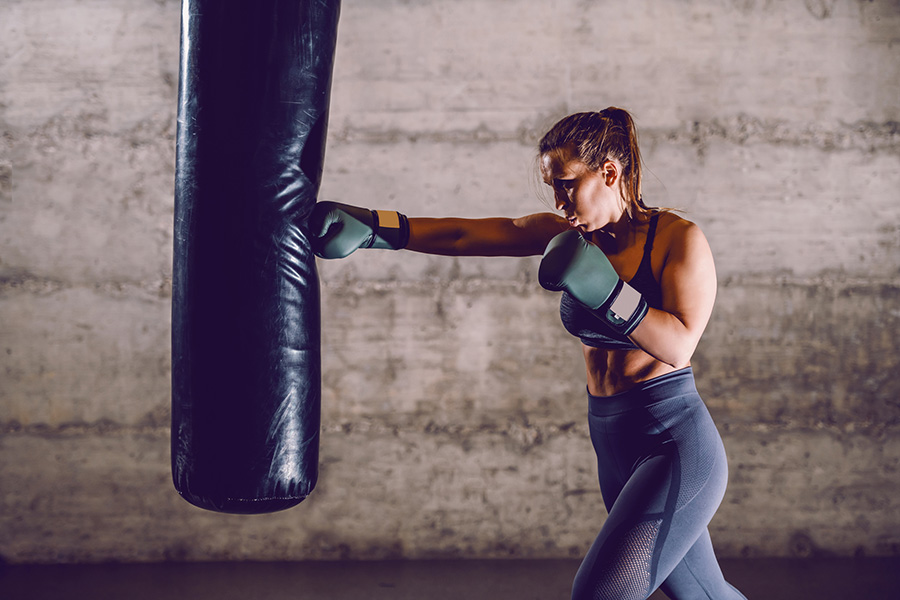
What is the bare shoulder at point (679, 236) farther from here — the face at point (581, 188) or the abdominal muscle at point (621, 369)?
the abdominal muscle at point (621, 369)

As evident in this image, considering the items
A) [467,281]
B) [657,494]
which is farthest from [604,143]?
[467,281]

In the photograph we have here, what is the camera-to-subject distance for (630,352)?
1370mm

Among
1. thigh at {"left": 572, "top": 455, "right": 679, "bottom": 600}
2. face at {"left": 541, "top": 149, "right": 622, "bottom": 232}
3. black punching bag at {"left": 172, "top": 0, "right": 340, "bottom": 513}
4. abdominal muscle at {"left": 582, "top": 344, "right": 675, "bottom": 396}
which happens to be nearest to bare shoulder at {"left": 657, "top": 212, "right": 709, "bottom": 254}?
face at {"left": 541, "top": 149, "right": 622, "bottom": 232}

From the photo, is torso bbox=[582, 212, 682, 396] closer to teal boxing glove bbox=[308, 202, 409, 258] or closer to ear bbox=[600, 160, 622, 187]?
ear bbox=[600, 160, 622, 187]

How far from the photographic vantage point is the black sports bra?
1.30 m

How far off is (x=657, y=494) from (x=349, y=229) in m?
0.91

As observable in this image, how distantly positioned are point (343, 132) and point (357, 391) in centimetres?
113

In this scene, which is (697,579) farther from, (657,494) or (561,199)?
(561,199)

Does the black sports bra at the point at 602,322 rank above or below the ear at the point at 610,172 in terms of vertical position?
below

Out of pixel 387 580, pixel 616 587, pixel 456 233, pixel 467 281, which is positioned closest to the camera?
pixel 616 587

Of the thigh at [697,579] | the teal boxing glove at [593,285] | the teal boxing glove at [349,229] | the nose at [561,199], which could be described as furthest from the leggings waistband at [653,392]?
the teal boxing glove at [349,229]

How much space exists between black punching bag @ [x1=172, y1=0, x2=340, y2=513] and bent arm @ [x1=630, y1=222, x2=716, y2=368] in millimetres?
764

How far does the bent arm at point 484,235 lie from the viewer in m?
1.59

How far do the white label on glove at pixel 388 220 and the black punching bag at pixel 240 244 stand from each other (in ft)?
0.97
